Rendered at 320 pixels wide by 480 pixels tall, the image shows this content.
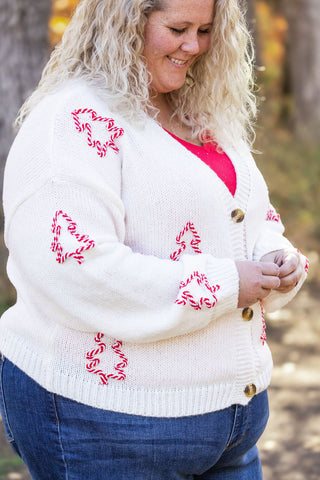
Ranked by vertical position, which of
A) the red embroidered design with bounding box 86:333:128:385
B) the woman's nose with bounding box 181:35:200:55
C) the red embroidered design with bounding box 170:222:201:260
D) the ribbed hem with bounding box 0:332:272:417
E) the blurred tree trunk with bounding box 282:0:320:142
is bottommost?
the blurred tree trunk with bounding box 282:0:320:142

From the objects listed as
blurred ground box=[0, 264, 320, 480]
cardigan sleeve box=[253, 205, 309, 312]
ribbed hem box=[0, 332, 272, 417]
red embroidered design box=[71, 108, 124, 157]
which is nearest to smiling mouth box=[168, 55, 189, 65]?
red embroidered design box=[71, 108, 124, 157]

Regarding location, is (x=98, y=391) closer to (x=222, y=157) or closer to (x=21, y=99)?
(x=222, y=157)

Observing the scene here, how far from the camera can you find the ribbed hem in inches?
68.9

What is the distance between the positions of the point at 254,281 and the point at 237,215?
22cm

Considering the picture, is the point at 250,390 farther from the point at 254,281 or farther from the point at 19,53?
the point at 19,53

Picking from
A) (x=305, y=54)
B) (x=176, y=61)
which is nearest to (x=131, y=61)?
(x=176, y=61)

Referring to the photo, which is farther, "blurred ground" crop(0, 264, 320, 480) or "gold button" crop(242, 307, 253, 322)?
"blurred ground" crop(0, 264, 320, 480)

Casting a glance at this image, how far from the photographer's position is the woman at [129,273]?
167cm

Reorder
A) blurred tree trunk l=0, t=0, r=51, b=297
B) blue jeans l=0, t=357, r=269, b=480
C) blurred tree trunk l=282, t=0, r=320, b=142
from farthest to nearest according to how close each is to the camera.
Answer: blurred tree trunk l=282, t=0, r=320, b=142 < blurred tree trunk l=0, t=0, r=51, b=297 < blue jeans l=0, t=357, r=269, b=480

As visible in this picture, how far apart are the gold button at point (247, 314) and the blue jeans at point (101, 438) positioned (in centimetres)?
24

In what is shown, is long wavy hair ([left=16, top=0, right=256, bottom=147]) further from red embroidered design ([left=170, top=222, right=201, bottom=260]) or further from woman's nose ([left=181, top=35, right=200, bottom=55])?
red embroidered design ([left=170, top=222, right=201, bottom=260])

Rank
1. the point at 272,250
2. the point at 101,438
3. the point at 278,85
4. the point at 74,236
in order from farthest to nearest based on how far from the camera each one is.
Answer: the point at 278,85 → the point at 272,250 → the point at 101,438 → the point at 74,236

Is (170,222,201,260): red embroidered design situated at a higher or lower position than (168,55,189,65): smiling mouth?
lower

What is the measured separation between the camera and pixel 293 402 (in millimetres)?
4422
